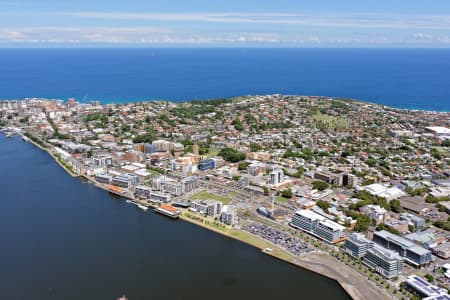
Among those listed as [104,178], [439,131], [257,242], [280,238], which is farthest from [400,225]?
[439,131]

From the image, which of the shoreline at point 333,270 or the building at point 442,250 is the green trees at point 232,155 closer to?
the shoreline at point 333,270

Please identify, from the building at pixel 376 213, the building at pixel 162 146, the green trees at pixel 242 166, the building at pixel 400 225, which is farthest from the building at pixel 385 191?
the building at pixel 162 146

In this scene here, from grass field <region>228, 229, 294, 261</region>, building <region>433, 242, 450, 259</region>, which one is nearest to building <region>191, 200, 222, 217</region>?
grass field <region>228, 229, 294, 261</region>

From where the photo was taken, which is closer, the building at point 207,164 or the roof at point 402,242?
the roof at point 402,242

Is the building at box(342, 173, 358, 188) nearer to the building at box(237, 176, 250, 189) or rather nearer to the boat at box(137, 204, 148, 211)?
the building at box(237, 176, 250, 189)

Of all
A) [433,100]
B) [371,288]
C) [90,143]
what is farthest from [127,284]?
[433,100]

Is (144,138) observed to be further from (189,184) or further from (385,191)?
(385,191)
